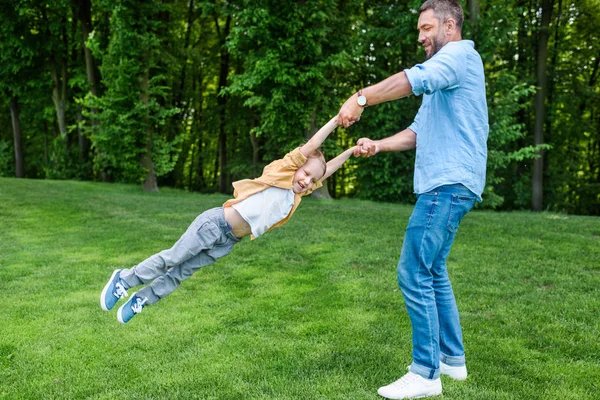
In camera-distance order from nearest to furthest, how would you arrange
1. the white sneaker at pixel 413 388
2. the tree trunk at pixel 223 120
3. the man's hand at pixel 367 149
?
the white sneaker at pixel 413 388, the man's hand at pixel 367 149, the tree trunk at pixel 223 120

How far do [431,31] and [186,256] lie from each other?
2.34 m

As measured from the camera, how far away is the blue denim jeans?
304 cm

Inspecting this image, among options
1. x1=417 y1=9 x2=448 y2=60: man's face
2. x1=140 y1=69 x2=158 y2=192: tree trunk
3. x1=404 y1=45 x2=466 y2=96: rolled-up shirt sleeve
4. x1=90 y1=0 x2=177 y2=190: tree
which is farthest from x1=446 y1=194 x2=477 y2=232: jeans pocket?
x1=140 y1=69 x2=158 y2=192: tree trunk

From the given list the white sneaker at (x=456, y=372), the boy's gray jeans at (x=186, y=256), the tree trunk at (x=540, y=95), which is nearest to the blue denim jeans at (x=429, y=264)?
the white sneaker at (x=456, y=372)

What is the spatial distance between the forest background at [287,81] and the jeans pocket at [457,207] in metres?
12.4

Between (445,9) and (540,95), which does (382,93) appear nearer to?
(445,9)

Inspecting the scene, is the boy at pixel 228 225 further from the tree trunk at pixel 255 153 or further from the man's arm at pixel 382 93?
the tree trunk at pixel 255 153

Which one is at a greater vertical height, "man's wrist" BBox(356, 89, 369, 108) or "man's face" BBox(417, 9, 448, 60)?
"man's face" BBox(417, 9, 448, 60)

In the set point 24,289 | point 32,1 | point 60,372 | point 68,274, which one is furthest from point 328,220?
point 32,1

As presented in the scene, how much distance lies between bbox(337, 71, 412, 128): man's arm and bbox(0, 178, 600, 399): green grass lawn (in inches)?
75.2

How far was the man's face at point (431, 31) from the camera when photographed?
291 centimetres

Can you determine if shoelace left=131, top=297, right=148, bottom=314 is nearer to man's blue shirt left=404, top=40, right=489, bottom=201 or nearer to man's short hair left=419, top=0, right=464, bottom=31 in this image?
man's blue shirt left=404, top=40, right=489, bottom=201

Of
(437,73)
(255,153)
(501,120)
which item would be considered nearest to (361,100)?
(437,73)

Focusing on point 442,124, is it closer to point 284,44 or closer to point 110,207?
point 110,207
